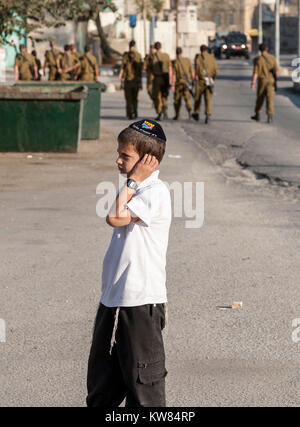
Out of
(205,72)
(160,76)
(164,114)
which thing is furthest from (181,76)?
(164,114)

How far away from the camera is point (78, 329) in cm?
671

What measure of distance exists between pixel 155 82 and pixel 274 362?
1909cm

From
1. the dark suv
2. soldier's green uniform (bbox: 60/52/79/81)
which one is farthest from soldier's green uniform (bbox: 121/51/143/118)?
the dark suv

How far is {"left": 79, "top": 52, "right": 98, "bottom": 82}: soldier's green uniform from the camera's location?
25.4 meters

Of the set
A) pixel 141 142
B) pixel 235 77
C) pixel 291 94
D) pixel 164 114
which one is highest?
pixel 141 142

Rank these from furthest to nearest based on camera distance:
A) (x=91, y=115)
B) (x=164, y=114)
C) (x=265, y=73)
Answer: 1. (x=164, y=114)
2. (x=265, y=73)
3. (x=91, y=115)

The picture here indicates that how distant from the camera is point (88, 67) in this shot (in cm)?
2542

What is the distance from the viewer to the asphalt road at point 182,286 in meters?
5.64

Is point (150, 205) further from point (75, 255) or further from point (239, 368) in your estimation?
point (75, 255)

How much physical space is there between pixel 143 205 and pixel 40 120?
13345 mm

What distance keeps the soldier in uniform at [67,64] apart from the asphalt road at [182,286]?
10.7m

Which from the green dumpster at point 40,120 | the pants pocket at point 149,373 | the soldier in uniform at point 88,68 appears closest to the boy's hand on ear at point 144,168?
the pants pocket at point 149,373

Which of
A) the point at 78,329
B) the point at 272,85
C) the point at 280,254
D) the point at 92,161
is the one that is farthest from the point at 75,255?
the point at 272,85

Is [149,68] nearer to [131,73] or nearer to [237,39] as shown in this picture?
[131,73]
